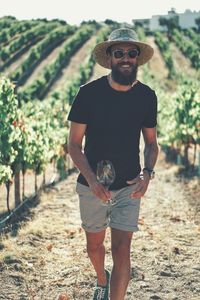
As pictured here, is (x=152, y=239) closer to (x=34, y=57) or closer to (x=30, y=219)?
(x=30, y=219)

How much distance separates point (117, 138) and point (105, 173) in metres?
0.34

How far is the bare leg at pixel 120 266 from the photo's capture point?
428cm

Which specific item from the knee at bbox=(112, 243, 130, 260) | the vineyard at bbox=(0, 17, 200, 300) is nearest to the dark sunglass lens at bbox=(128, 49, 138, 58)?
the knee at bbox=(112, 243, 130, 260)

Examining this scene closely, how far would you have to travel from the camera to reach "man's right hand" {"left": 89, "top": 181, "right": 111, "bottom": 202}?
13.7ft

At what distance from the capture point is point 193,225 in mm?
8773

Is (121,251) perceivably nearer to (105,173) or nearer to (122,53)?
(105,173)

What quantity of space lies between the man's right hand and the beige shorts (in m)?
0.20

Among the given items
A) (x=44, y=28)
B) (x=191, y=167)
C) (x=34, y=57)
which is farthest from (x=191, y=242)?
(x=44, y=28)

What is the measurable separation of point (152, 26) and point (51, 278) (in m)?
143

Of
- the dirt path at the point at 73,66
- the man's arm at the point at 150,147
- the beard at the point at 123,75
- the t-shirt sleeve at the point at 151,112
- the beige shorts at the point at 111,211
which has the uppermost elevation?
the dirt path at the point at 73,66

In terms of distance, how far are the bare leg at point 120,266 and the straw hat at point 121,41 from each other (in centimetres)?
169

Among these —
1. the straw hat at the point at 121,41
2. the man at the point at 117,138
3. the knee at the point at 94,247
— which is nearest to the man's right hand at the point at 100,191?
the man at the point at 117,138

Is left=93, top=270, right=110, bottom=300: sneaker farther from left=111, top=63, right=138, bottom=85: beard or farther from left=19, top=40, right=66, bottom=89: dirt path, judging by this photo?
left=19, top=40, right=66, bottom=89: dirt path

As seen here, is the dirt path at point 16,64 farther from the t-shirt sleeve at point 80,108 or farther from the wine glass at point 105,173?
the wine glass at point 105,173
